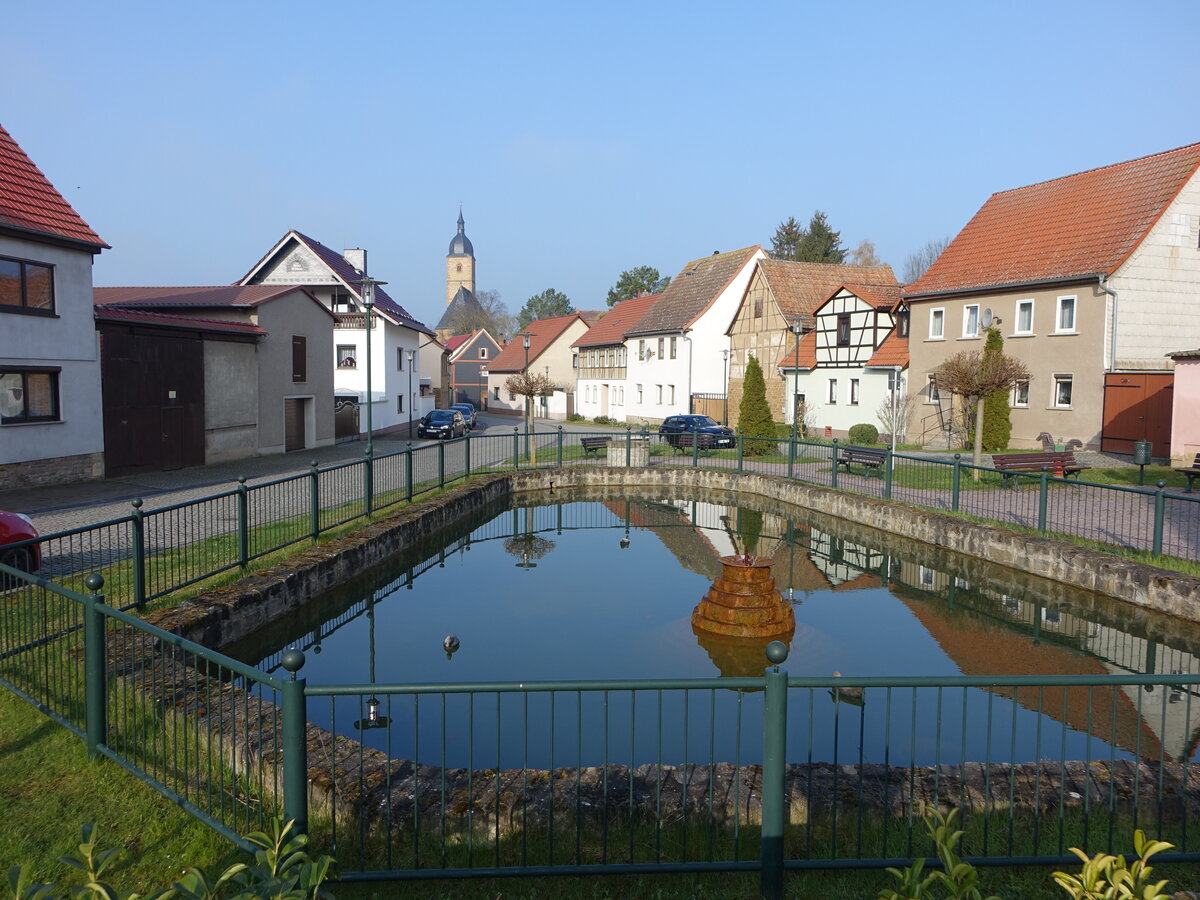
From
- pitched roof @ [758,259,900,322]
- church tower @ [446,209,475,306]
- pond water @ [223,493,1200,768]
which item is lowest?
pond water @ [223,493,1200,768]

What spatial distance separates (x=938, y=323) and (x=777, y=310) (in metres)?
10.8

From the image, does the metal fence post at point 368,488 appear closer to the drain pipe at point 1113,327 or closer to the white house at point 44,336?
the white house at point 44,336

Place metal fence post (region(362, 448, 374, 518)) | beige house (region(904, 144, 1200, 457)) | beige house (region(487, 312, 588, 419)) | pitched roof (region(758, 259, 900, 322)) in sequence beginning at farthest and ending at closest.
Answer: beige house (region(487, 312, 588, 419)) → pitched roof (region(758, 259, 900, 322)) → beige house (region(904, 144, 1200, 457)) → metal fence post (region(362, 448, 374, 518))

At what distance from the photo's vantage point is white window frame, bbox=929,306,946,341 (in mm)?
33594

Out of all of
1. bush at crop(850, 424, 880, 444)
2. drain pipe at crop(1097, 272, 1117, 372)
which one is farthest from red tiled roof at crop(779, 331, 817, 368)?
drain pipe at crop(1097, 272, 1117, 372)

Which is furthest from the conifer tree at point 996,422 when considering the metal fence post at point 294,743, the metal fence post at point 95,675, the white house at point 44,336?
the metal fence post at point 294,743

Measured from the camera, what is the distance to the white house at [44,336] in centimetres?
1834

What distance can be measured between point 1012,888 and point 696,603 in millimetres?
8174

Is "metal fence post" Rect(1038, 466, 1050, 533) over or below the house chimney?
below

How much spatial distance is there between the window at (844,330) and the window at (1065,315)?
1064 centimetres

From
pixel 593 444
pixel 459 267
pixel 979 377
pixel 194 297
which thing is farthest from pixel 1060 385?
pixel 459 267

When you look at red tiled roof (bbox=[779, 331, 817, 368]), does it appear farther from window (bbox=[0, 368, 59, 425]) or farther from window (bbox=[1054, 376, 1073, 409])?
window (bbox=[0, 368, 59, 425])

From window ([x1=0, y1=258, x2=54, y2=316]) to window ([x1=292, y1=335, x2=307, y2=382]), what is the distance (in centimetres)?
1051

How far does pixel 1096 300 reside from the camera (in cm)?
2764
